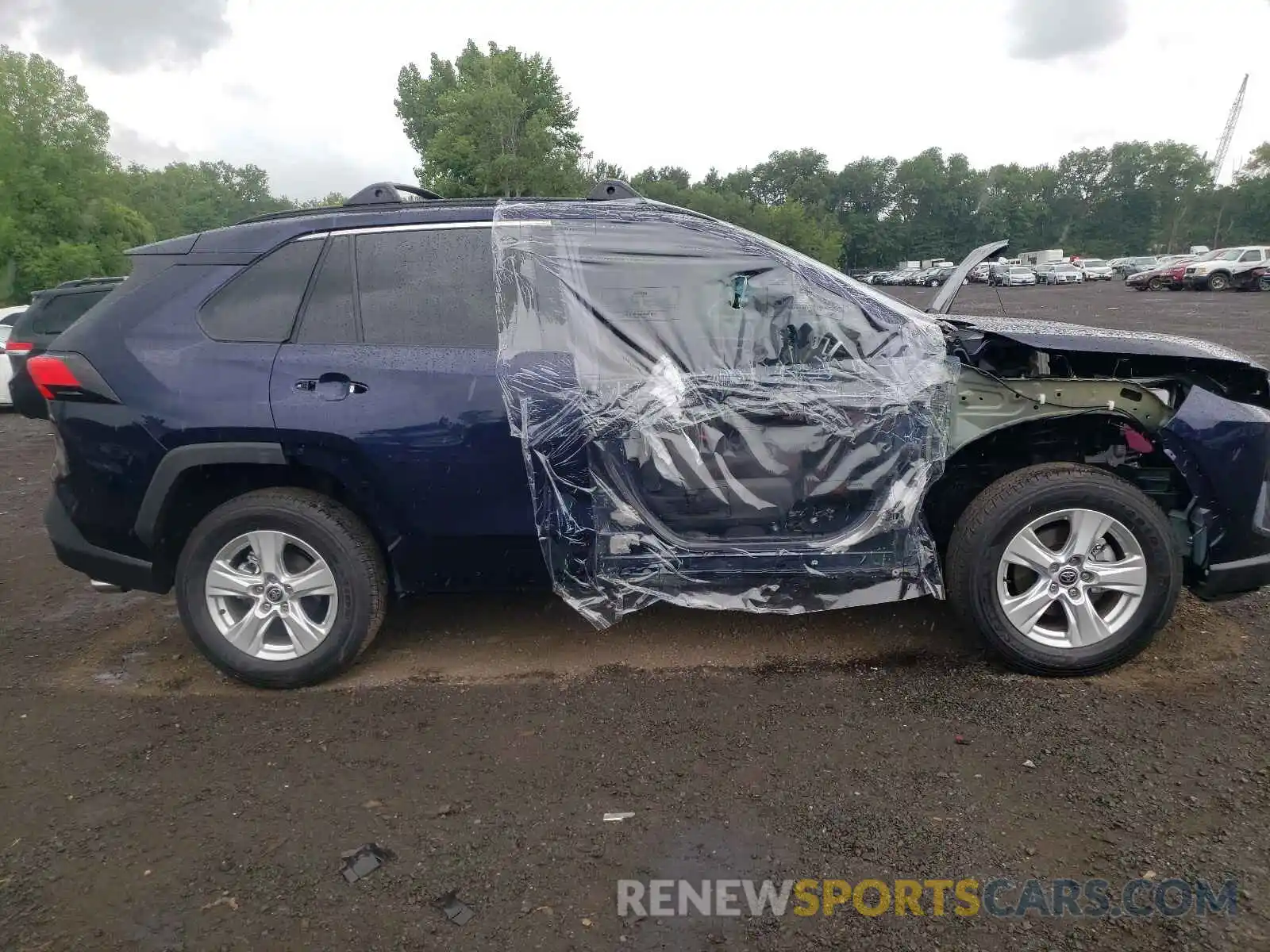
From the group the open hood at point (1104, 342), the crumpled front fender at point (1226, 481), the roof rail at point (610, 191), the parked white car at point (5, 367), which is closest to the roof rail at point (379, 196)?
the roof rail at point (610, 191)

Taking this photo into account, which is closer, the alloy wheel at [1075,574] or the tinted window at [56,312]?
the alloy wheel at [1075,574]

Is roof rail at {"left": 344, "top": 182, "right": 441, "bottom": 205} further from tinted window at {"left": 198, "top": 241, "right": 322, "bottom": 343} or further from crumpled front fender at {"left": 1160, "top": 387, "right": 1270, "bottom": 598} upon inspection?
crumpled front fender at {"left": 1160, "top": 387, "right": 1270, "bottom": 598}

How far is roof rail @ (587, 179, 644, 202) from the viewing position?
3.64 meters

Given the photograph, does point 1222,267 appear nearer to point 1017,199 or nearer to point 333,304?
point 333,304

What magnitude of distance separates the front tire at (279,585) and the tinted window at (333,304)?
634mm

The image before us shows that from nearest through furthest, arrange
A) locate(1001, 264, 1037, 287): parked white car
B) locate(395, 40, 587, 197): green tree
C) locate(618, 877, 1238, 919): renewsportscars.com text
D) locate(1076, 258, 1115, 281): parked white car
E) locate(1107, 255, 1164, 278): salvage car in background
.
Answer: locate(618, 877, 1238, 919): renewsportscars.com text
locate(395, 40, 587, 197): green tree
locate(1001, 264, 1037, 287): parked white car
locate(1107, 255, 1164, 278): salvage car in background
locate(1076, 258, 1115, 281): parked white car

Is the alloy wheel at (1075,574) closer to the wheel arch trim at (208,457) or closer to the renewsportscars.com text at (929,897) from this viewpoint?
the renewsportscars.com text at (929,897)

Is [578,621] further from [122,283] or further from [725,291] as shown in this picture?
[122,283]

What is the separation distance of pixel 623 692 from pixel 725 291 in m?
1.63

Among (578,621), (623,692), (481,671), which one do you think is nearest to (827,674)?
(623,692)

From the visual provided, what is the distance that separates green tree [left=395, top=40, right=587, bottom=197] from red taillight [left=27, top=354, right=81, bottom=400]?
86.5ft

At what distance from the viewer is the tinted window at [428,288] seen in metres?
3.21

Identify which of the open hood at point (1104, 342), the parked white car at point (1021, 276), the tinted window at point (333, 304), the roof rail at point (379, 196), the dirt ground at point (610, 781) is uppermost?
the roof rail at point (379, 196)

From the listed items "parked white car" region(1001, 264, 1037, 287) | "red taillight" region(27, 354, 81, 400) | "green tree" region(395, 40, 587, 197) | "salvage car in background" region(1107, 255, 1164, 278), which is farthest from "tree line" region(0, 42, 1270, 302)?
"salvage car in background" region(1107, 255, 1164, 278)
